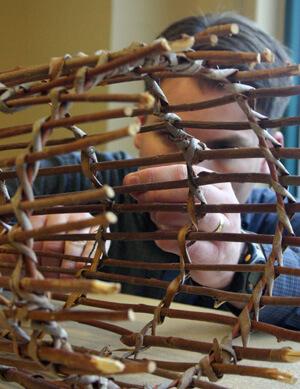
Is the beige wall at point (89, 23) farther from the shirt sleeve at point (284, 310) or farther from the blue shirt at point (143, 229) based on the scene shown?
the shirt sleeve at point (284, 310)

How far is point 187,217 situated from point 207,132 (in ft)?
0.93

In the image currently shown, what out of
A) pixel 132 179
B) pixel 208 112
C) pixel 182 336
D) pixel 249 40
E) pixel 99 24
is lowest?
pixel 182 336

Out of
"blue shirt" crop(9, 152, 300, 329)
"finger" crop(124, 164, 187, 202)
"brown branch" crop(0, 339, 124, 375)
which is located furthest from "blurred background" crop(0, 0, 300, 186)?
"brown branch" crop(0, 339, 124, 375)

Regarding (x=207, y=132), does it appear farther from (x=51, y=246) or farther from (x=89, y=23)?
(x=89, y=23)

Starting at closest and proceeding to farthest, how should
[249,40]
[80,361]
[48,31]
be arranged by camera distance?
[80,361], [249,40], [48,31]

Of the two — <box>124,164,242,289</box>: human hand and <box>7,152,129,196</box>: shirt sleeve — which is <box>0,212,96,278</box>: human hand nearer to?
<box>124,164,242,289</box>: human hand

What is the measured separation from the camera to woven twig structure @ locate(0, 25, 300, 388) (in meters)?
0.22

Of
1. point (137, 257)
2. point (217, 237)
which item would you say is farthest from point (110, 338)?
point (137, 257)

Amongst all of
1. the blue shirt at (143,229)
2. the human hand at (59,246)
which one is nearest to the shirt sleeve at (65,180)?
the blue shirt at (143,229)

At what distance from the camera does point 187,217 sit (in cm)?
42

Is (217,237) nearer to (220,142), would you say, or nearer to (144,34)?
(220,142)

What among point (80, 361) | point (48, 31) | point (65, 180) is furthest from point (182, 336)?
point (48, 31)

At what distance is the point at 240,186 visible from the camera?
2.56 feet

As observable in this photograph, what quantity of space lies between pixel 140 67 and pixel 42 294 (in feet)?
0.38
